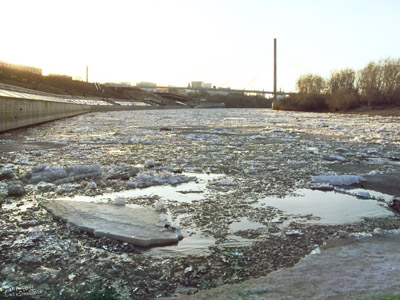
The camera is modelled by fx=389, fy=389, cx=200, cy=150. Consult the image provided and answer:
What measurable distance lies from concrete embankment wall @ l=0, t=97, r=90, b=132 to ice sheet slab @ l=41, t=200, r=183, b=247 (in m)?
9.04

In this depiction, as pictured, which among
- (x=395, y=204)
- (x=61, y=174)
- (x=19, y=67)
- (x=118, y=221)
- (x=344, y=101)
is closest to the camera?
(x=118, y=221)

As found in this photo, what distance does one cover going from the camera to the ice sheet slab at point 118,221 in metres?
3.05

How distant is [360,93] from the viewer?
205 feet

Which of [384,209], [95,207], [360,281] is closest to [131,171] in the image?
[95,207]

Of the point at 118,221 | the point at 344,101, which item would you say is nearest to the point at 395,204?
the point at 118,221

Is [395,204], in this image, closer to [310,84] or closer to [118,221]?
[118,221]

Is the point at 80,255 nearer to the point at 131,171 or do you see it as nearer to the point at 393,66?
the point at 131,171

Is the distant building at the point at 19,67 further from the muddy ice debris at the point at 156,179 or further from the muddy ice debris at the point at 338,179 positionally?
the muddy ice debris at the point at 338,179

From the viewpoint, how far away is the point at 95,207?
383cm

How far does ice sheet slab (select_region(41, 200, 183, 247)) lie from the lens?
305 cm

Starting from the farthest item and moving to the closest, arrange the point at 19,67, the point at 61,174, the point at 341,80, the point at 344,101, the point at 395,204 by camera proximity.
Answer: the point at 19,67 → the point at 341,80 → the point at 344,101 → the point at 61,174 → the point at 395,204

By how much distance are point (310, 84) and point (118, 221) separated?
78.2m

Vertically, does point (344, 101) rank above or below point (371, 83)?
below

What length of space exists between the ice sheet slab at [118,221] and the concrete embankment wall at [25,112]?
9041 mm
